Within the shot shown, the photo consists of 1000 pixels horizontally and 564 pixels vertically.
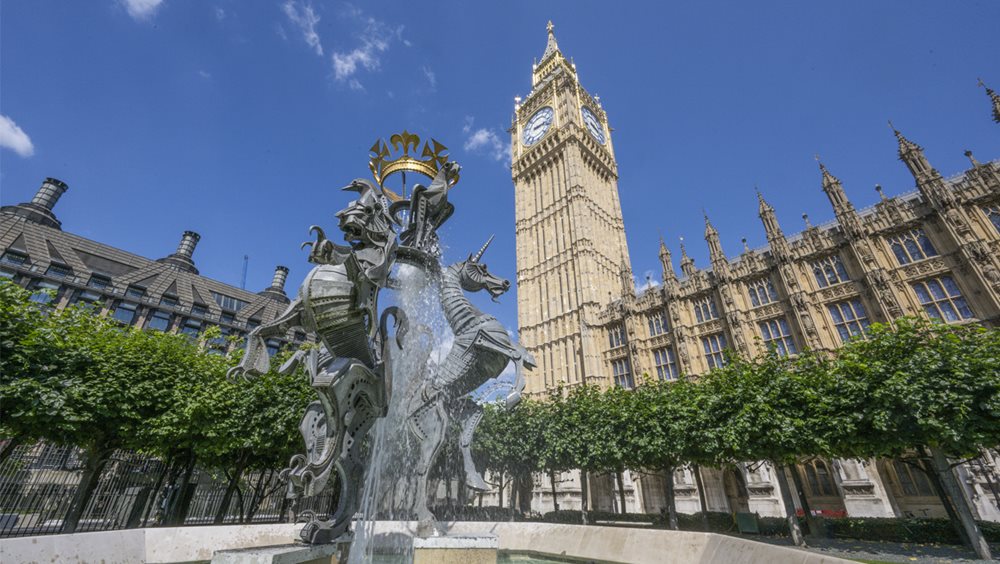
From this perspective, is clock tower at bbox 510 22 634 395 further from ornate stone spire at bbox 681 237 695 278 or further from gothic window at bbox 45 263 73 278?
gothic window at bbox 45 263 73 278

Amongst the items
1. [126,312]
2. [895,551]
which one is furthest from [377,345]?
[126,312]

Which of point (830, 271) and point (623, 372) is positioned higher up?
point (830, 271)

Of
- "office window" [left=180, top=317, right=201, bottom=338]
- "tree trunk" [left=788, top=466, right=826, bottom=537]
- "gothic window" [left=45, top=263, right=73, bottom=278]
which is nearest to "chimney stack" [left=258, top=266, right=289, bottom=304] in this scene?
"office window" [left=180, top=317, right=201, bottom=338]

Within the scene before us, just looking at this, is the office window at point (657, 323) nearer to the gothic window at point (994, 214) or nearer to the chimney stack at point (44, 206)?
the gothic window at point (994, 214)

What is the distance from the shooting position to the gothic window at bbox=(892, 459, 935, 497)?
73.1 feet

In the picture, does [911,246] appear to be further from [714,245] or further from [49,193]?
[49,193]

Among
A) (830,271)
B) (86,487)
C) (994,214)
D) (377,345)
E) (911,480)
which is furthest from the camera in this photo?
(830,271)

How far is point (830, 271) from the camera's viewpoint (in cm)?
2947

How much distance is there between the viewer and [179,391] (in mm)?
15953

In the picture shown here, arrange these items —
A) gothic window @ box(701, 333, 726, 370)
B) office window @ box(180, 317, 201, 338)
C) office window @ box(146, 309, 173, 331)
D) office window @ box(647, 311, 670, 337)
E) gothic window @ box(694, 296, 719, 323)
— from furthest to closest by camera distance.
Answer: office window @ box(180, 317, 201, 338) < office window @ box(146, 309, 173, 331) < office window @ box(647, 311, 670, 337) < gothic window @ box(694, 296, 719, 323) < gothic window @ box(701, 333, 726, 370)

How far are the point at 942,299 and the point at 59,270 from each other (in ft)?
248

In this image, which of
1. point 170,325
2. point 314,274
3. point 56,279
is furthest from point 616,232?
point 56,279

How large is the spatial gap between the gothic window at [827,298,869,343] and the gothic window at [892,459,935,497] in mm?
7663

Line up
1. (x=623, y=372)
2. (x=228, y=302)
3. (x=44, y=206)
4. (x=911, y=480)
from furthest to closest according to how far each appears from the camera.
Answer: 1. (x=228, y=302)
2. (x=44, y=206)
3. (x=623, y=372)
4. (x=911, y=480)
